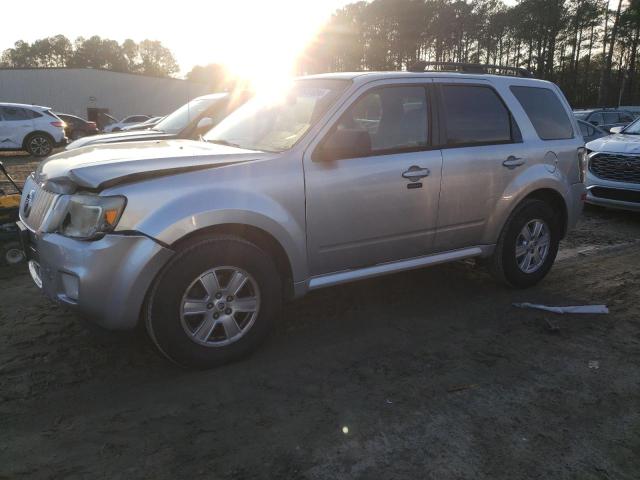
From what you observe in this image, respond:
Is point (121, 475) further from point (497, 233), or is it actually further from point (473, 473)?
point (497, 233)

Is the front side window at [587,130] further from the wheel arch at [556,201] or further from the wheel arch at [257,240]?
the wheel arch at [257,240]

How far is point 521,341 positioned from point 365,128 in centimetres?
187

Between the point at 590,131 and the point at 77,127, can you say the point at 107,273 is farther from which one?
the point at 77,127

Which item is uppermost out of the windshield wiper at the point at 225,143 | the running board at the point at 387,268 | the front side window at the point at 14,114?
the windshield wiper at the point at 225,143

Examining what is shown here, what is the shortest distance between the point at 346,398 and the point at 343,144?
5.21 feet

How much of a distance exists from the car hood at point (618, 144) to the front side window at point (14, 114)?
15.4m

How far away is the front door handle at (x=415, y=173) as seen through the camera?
3.73 meters

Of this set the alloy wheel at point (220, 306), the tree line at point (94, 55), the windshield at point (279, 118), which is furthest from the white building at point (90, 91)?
the tree line at point (94, 55)

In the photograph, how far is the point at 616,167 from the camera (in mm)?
7777

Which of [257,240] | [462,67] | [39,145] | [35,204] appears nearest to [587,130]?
[462,67]

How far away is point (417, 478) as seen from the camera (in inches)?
89.5

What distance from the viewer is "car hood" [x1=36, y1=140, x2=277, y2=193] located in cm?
288

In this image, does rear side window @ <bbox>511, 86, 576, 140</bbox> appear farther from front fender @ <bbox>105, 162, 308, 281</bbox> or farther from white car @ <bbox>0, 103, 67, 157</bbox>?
white car @ <bbox>0, 103, 67, 157</bbox>

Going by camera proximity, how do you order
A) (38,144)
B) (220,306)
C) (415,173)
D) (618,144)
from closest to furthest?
1. (220,306)
2. (415,173)
3. (618,144)
4. (38,144)
